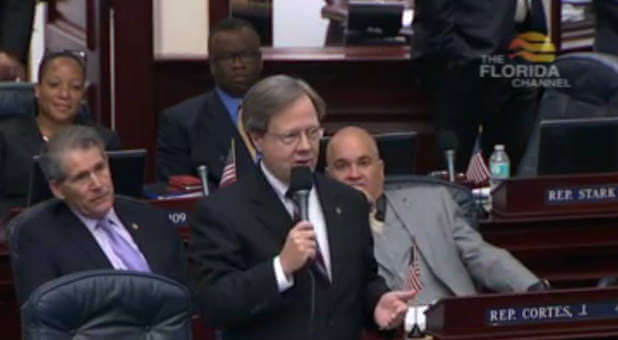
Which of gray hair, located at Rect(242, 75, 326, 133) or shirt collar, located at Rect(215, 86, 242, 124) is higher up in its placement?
gray hair, located at Rect(242, 75, 326, 133)

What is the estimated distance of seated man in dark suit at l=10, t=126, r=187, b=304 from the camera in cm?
Result: 579

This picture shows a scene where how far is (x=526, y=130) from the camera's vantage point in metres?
8.47

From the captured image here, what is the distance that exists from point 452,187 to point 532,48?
188 centimetres

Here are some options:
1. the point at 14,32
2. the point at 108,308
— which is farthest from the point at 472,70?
the point at 108,308

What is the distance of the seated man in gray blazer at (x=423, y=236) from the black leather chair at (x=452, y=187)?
4 centimetres

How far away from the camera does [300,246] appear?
4.70 m

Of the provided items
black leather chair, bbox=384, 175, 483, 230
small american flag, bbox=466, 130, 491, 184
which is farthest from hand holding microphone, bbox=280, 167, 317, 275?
small american flag, bbox=466, 130, 491, 184

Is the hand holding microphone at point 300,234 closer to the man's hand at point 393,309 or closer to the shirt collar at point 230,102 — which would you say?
the man's hand at point 393,309

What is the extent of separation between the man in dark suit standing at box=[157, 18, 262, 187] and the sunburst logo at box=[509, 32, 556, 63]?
1318 millimetres

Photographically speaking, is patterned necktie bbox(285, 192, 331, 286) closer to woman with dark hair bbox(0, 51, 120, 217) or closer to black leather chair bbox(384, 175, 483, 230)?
black leather chair bbox(384, 175, 483, 230)

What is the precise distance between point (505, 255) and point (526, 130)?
2175 mm

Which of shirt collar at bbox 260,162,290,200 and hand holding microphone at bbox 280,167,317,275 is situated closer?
hand holding microphone at bbox 280,167,317,275

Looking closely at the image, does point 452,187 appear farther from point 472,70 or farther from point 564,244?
point 472,70

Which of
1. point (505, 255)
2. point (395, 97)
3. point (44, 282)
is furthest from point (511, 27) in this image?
point (44, 282)
